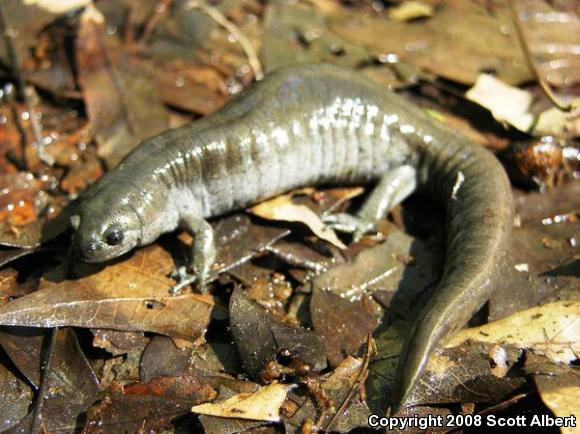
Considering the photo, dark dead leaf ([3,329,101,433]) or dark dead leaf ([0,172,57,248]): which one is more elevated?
dark dead leaf ([0,172,57,248])

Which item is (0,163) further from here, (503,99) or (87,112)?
(503,99)

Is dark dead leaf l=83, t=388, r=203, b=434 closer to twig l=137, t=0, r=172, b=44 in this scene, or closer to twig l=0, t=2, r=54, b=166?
twig l=0, t=2, r=54, b=166

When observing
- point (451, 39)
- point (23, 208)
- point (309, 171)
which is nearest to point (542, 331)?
point (309, 171)

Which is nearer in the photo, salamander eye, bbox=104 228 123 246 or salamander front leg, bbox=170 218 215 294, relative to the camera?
salamander eye, bbox=104 228 123 246

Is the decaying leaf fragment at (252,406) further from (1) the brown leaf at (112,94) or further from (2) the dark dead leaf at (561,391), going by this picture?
(1) the brown leaf at (112,94)

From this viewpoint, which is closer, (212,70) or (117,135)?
(117,135)

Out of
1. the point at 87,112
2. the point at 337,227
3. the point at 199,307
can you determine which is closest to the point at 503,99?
the point at 337,227

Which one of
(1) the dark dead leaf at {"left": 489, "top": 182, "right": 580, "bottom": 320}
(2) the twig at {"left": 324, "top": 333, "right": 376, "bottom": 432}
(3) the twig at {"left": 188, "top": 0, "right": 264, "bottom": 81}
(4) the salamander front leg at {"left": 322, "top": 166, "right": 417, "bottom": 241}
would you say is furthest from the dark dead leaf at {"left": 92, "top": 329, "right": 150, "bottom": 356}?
(3) the twig at {"left": 188, "top": 0, "right": 264, "bottom": 81}

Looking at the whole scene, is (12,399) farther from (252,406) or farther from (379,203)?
(379,203)
